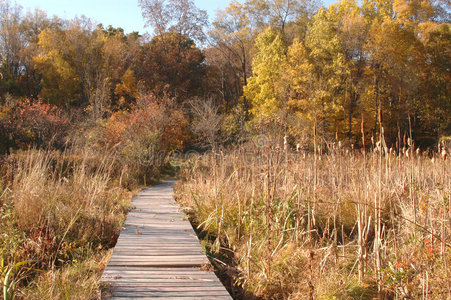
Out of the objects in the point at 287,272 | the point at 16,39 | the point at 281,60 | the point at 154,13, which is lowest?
the point at 287,272

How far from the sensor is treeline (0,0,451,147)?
68.7 ft

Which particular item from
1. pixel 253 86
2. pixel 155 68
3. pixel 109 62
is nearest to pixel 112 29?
pixel 109 62

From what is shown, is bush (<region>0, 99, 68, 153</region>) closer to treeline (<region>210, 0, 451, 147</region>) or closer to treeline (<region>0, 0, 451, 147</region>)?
treeline (<region>0, 0, 451, 147</region>)

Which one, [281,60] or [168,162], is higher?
[281,60]

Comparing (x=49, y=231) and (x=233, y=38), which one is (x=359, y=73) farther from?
(x=49, y=231)

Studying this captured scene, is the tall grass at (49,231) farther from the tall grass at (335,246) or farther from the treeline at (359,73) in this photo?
the treeline at (359,73)

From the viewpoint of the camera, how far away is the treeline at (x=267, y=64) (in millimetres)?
20953

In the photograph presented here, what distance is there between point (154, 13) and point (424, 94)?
2088cm

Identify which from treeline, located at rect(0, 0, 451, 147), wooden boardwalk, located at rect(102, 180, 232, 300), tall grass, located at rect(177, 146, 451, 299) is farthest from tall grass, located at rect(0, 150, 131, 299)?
treeline, located at rect(0, 0, 451, 147)

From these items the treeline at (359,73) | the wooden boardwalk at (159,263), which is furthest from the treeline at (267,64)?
the wooden boardwalk at (159,263)

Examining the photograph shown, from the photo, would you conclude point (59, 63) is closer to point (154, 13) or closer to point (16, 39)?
point (16, 39)

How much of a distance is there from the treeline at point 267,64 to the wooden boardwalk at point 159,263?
42.7 ft

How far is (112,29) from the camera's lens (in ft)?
122

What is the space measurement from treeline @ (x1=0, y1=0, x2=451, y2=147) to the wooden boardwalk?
13.0 m
